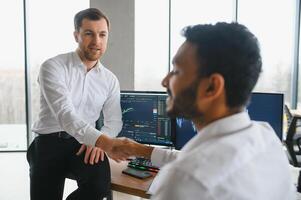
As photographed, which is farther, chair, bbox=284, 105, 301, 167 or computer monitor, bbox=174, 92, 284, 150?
chair, bbox=284, 105, 301, 167

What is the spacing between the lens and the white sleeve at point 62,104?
67.3 inches

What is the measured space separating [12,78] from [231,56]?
202 inches

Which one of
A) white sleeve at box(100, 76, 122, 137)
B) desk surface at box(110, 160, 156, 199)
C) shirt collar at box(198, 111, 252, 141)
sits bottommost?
desk surface at box(110, 160, 156, 199)

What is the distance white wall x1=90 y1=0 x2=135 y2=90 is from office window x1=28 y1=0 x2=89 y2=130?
2.85 feet

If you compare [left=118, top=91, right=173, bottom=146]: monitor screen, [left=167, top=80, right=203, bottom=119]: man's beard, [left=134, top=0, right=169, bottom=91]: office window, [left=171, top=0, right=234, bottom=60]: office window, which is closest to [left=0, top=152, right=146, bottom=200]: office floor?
[left=118, top=91, right=173, bottom=146]: monitor screen

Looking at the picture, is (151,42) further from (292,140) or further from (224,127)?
(224,127)

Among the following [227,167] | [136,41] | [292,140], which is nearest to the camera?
[227,167]

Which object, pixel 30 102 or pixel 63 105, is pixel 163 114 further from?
pixel 30 102

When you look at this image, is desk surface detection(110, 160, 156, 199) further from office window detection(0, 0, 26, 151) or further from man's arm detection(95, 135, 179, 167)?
office window detection(0, 0, 26, 151)

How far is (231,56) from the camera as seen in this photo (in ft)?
2.69

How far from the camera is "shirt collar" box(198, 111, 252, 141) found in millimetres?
799

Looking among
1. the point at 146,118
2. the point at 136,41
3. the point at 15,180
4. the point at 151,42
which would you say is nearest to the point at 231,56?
the point at 146,118

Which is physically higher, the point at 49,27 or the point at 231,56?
the point at 49,27

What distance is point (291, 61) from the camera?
591cm
